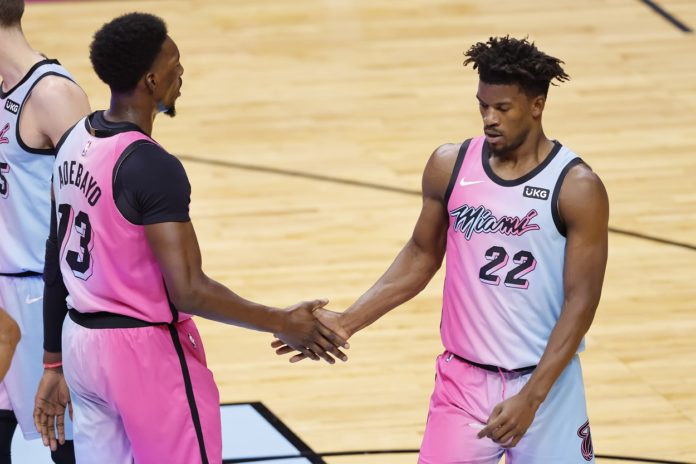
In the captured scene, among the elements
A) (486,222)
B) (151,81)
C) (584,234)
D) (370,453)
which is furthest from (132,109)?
(370,453)

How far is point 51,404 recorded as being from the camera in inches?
166

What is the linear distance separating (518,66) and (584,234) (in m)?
0.47

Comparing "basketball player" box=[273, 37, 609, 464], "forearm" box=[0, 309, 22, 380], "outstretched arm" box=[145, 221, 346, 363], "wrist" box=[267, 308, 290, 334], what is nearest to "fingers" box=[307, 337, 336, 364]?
"wrist" box=[267, 308, 290, 334]

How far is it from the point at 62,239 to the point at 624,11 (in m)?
9.77

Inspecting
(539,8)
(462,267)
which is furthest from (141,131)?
(539,8)

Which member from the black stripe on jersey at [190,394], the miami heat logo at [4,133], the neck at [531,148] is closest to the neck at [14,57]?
the miami heat logo at [4,133]

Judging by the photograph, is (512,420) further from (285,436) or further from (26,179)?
(285,436)

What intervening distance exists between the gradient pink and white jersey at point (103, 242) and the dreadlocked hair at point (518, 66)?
91 centimetres

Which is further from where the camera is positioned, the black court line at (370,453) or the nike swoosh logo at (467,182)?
the black court line at (370,453)

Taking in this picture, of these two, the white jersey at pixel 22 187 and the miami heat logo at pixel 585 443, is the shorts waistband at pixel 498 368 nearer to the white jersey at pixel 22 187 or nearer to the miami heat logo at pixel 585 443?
the miami heat logo at pixel 585 443

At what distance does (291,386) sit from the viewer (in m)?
6.42

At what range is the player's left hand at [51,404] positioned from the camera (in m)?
4.19

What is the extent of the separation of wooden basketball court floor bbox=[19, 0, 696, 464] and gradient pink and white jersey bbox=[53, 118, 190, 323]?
2.04m

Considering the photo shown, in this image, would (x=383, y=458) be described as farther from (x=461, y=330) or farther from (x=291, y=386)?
(x=461, y=330)
